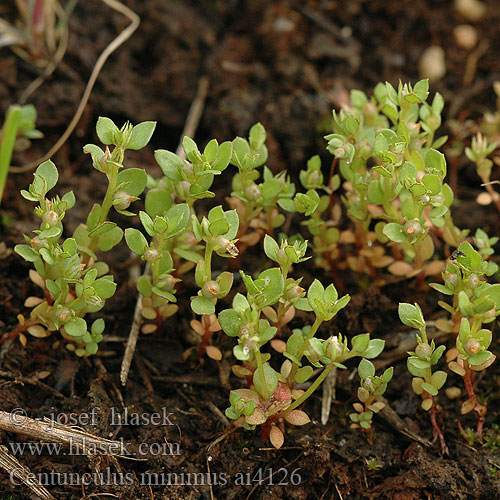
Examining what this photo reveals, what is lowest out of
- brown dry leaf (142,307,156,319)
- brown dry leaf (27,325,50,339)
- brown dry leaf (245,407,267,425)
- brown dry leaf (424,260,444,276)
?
brown dry leaf (245,407,267,425)

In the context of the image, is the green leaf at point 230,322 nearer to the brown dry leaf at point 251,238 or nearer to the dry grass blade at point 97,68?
the brown dry leaf at point 251,238

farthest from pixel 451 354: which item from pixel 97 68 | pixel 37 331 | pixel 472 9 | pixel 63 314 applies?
pixel 472 9

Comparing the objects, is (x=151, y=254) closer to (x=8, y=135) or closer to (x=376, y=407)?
(x=8, y=135)

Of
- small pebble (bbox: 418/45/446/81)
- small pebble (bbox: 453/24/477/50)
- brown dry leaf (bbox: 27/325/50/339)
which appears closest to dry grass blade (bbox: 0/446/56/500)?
brown dry leaf (bbox: 27/325/50/339)

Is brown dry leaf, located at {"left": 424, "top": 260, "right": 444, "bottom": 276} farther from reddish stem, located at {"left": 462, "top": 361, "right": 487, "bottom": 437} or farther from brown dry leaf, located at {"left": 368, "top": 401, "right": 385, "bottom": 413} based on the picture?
brown dry leaf, located at {"left": 368, "top": 401, "right": 385, "bottom": 413}

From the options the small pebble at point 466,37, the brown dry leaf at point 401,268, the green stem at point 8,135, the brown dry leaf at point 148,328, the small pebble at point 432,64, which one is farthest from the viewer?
the small pebble at point 466,37

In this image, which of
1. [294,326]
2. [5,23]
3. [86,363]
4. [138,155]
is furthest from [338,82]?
[86,363]

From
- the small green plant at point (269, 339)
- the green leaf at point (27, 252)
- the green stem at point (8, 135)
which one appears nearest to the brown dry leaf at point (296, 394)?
the small green plant at point (269, 339)
